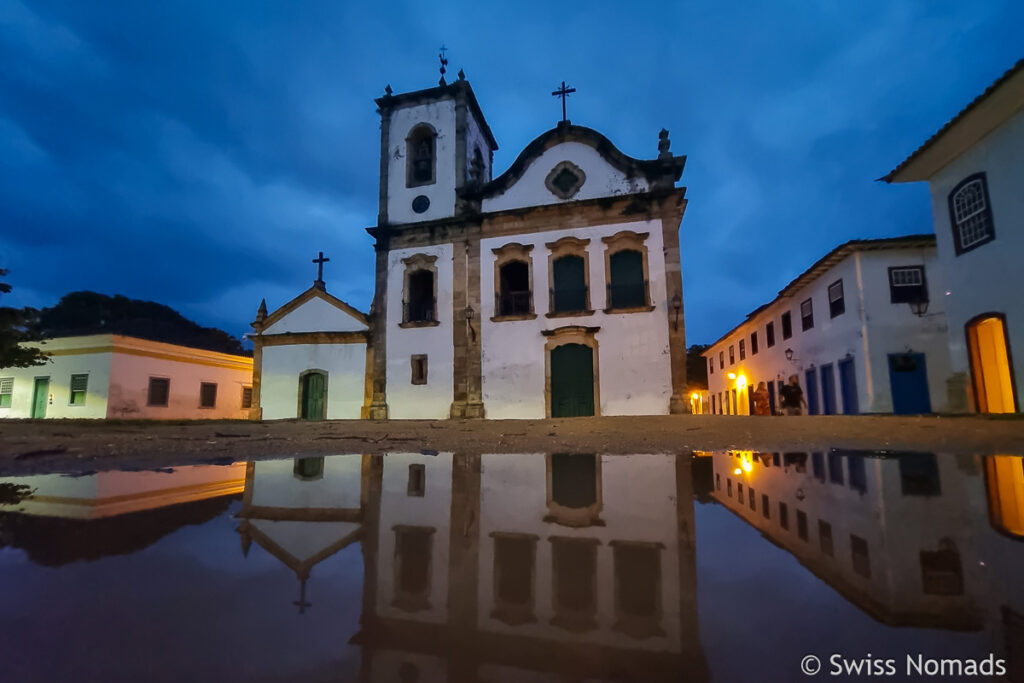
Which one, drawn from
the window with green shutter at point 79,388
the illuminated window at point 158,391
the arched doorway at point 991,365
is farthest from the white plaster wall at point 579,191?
the window with green shutter at point 79,388

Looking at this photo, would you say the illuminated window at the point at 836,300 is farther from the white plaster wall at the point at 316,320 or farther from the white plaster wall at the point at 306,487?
the white plaster wall at the point at 306,487

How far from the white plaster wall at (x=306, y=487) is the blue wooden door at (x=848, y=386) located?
1633 cm

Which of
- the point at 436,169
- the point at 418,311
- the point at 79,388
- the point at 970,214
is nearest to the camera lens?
the point at 970,214

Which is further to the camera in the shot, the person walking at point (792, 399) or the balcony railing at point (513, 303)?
the balcony railing at point (513, 303)

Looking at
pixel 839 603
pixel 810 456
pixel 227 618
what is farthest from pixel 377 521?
pixel 810 456

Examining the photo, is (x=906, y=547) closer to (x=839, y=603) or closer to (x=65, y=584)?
(x=839, y=603)

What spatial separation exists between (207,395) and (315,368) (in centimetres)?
1073

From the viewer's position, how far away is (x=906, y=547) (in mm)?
1533

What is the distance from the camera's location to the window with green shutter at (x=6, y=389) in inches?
814

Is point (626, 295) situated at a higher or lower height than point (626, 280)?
lower

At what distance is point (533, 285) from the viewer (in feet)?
47.6

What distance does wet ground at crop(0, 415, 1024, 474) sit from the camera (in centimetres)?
538

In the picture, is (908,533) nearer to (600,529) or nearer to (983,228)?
(600,529)

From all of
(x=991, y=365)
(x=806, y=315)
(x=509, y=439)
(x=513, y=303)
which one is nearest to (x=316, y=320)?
(x=513, y=303)
